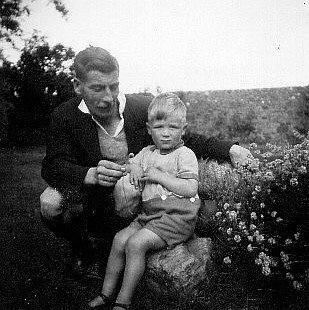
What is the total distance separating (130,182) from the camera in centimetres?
321

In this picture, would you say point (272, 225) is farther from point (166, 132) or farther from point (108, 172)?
point (108, 172)

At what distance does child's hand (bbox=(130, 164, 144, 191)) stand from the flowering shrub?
660 millimetres

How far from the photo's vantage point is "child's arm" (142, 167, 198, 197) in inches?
123

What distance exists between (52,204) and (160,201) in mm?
974

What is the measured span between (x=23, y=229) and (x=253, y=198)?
3226mm

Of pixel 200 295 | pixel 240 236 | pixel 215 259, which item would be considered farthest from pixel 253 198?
pixel 200 295

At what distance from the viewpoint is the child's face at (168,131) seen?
3229mm

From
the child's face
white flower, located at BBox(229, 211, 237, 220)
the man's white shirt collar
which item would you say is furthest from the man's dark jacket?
white flower, located at BBox(229, 211, 237, 220)

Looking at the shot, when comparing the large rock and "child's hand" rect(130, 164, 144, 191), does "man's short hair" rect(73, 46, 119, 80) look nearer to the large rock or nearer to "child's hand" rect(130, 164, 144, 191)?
"child's hand" rect(130, 164, 144, 191)

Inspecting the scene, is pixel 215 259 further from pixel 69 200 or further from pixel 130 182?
pixel 69 200

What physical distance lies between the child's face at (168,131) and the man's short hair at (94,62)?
26.1 inches

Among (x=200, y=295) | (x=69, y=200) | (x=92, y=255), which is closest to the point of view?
(x=200, y=295)

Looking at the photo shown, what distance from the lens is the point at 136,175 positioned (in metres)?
3.18

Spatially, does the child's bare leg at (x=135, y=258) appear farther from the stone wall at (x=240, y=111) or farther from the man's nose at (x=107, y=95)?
the stone wall at (x=240, y=111)
